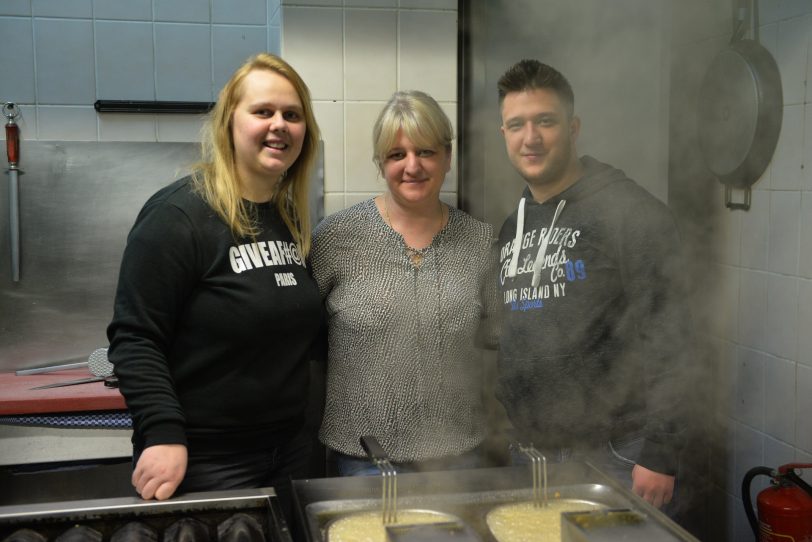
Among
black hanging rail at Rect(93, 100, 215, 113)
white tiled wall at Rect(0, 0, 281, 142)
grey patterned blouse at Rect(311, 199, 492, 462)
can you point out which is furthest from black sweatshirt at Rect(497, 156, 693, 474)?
black hanging rail at Rect(93, 100, 215, 113)

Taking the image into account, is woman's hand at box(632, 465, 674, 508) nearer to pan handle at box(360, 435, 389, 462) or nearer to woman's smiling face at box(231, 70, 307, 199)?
pan handle at box(360, 435, 389, 462)

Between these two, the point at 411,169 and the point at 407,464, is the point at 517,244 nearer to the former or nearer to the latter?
the point at 411,169

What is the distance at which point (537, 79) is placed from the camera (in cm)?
179

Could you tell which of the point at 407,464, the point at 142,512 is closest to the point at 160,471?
the point at 142,512

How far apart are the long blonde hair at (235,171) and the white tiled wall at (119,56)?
3.39ft

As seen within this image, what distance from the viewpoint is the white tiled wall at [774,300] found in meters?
2.10

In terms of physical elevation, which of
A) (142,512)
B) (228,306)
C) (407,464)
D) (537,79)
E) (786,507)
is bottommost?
(786,507)

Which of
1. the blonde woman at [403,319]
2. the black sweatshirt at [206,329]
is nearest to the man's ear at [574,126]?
the blonde woman at [403,319]

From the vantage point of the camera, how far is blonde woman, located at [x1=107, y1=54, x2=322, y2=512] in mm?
1537

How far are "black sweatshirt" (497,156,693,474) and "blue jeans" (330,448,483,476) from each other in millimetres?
159

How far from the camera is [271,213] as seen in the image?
Answer: 5.87 feet

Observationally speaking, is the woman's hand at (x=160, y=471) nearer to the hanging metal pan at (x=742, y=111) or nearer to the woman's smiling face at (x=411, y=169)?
the woman's smiling face at (x=411, y=169)

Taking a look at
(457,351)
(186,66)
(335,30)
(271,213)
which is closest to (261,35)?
(186,66)

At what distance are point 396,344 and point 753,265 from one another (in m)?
1.16
